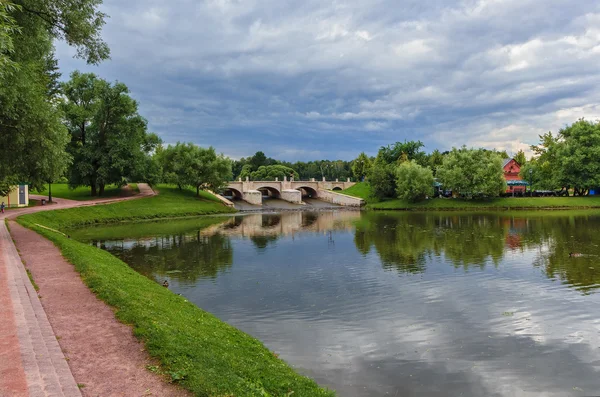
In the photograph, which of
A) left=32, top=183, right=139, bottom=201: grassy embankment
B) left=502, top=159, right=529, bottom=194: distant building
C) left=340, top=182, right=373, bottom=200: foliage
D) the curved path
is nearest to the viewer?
the curved path

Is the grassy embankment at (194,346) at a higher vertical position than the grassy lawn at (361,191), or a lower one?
lower

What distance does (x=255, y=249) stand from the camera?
28859 millimetres

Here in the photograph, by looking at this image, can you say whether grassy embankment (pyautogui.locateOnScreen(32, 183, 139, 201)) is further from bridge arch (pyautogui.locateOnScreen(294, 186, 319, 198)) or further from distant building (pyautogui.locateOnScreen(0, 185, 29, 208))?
bridge arch (pyautogui.locateOnScreen(294, 186, 319, 198))

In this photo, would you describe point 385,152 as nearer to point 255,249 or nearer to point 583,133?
point 583,133

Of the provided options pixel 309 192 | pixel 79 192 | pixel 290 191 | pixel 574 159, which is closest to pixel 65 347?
pixel 79 192

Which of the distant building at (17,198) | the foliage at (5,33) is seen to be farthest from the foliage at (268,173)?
the foliage at (5,33)

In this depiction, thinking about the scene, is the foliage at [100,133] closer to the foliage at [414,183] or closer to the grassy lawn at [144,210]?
the grassy lawn at [144,210]

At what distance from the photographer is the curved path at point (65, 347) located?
21.5 ft

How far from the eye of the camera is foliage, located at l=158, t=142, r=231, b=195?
71938 mm

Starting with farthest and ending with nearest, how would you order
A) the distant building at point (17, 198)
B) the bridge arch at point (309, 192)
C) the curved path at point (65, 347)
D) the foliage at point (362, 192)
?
the bridge arch at point (309, 192), the foliage at point (362, 192), the distant building at point (17, 198), the curved path at point (65, 347)

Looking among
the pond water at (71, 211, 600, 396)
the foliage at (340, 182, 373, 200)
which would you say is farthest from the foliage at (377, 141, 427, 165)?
the pond water at (71, 211, 600, 396)

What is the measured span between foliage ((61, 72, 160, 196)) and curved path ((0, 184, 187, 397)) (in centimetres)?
4926

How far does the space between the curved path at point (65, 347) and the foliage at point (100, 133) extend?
162ft

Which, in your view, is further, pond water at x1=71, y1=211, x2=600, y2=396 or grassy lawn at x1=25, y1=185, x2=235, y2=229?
grassy lawn at x1=25, y1=185, x2=235, y2=229
